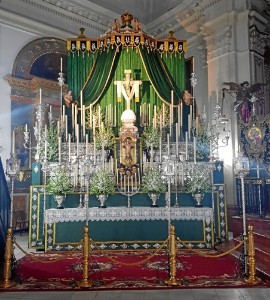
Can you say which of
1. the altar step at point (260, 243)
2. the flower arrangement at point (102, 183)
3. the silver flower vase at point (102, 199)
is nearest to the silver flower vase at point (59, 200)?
→ the flower arrangement at point (102, 183)

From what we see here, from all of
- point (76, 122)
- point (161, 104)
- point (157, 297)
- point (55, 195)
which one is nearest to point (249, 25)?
point (161, 104)

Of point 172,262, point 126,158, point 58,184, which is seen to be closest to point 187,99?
point 126,158

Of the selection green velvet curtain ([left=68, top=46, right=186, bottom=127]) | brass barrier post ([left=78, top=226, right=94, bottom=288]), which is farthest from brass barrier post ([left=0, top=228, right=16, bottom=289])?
green velvet curtain ([left=68, top=46, right=186, bottom=127])

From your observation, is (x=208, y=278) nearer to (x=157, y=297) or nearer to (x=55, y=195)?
(x=157, y=297)

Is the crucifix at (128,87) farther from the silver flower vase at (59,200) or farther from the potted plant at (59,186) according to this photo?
the silver flower vase at (59,200)

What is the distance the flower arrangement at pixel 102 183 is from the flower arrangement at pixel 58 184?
699 millimetres

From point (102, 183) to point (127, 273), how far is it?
3.15 metres

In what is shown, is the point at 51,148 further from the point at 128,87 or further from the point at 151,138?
the point at 128,87

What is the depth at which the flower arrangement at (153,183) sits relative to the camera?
31.8 ft

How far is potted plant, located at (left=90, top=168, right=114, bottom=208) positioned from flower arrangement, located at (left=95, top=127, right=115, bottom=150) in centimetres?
129

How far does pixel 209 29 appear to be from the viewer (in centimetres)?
1437

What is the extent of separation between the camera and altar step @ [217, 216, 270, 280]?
22.3ft

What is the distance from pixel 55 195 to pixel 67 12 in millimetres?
9218

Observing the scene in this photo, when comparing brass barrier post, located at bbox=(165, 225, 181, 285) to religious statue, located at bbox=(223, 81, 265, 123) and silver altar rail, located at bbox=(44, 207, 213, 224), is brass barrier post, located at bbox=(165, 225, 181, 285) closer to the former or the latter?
silver altar rail, located at bbox=(44, 207, 213, 224)
